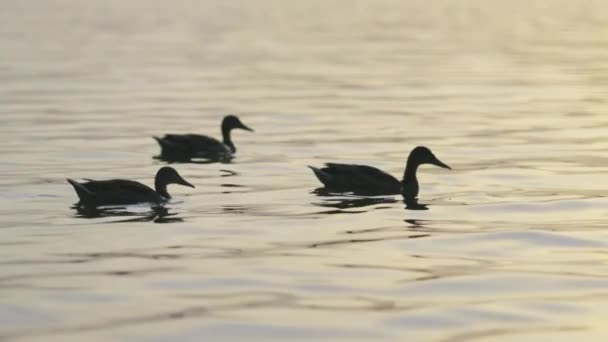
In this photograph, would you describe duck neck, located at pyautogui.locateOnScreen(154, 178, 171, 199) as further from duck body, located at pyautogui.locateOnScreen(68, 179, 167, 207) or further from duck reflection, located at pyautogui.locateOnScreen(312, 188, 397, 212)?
duck reflection, located at pyautogui.locateOnScreen(312, 188, 397, 212)

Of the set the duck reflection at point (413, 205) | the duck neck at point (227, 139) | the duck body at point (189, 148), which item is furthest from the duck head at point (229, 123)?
the duck reflection at point (413, 205)

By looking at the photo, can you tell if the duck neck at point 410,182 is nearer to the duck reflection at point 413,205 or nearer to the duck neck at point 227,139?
the duck reflection at point 413,205

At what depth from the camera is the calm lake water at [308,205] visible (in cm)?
1348

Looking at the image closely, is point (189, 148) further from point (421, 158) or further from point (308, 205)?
point (308, 205)

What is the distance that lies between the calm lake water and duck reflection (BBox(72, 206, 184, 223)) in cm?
9

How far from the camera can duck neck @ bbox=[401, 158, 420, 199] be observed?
21.9 meters

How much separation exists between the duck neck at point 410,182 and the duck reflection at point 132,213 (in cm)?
363

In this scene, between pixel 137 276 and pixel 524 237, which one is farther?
pixel 524 237

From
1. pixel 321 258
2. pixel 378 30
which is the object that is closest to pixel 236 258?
pixel 321 258

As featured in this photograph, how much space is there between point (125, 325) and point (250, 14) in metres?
87.6

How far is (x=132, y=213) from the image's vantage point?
19719mm

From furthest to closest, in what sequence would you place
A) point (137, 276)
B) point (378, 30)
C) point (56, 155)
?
point (378, 30) < point (56, 155) < point (137, 276)

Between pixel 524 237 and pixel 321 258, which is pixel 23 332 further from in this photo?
pixel 524 237

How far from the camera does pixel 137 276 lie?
15.0 metres
